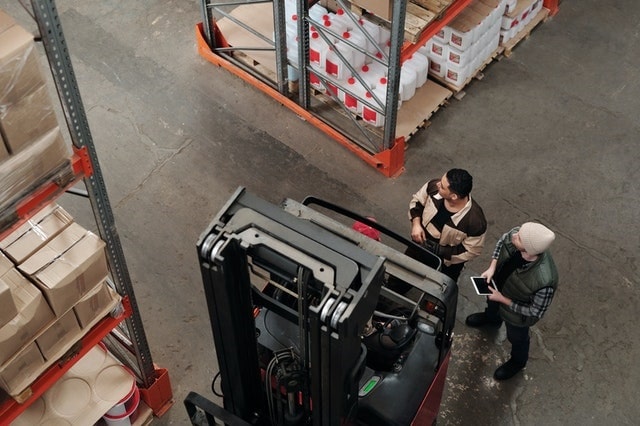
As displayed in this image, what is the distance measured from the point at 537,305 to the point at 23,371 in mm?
3521

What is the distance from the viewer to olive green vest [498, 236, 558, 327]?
570 cm

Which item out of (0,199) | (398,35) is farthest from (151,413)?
(398,35)

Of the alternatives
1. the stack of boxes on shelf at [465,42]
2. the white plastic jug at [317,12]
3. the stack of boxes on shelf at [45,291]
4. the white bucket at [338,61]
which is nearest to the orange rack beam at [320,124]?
the white bucket at [338,61]

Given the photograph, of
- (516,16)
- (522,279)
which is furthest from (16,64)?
(516,16)

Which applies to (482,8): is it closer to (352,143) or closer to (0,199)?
(352,143)

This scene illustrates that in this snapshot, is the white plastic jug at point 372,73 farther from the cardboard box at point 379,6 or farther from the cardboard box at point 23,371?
the cardboard box at point 23,371

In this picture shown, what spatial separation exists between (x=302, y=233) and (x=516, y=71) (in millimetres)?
5916

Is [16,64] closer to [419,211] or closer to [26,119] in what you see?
[26,119]

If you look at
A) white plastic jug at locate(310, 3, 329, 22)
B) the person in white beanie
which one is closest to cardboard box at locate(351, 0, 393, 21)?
white plastic jug at locate(310, 3, 329, 22)

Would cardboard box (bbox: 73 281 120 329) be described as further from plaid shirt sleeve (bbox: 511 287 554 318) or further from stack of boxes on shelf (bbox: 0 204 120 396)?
plaid shirt sleeve (bbox: 511 287 554 318)

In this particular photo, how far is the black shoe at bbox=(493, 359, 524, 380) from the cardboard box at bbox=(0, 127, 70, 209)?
409 cm

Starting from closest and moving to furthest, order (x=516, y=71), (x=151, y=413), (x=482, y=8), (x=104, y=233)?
(x=104, y=233) < (x=151, y=413) < (x=482, y=8) < (x=516, y=71)

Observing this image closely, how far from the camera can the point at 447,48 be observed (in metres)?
8.50

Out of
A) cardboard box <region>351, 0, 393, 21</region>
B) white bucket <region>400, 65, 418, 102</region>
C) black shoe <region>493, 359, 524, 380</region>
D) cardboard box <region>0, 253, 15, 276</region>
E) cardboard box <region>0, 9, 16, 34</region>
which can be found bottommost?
black shoe <region>493, 359, 524, 380</region>
